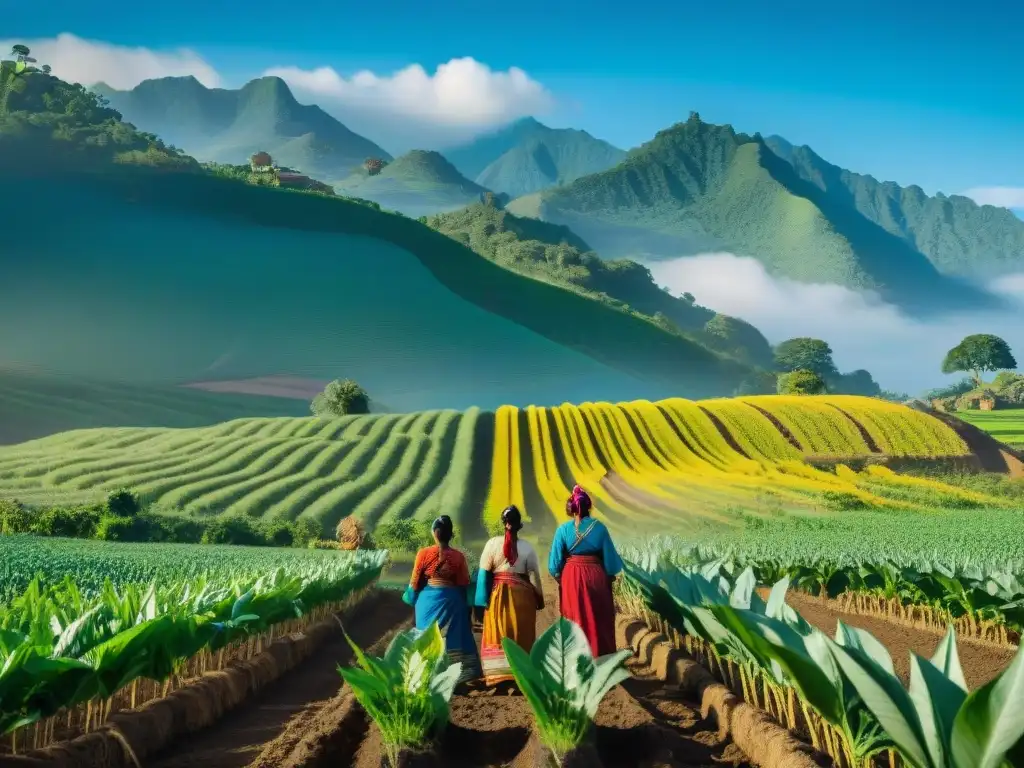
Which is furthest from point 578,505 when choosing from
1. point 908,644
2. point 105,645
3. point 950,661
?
point 950,661

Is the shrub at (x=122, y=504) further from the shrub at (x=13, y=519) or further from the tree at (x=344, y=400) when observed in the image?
the tree at (x=344, y=400)

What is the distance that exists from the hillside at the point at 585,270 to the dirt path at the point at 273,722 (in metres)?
106

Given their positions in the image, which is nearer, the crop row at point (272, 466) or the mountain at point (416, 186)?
the crop row at point (272, 466)

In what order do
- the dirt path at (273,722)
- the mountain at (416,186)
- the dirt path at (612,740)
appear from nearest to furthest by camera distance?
the dirt path at (612,740)
the dirt path at (273,722)
the mountain at (416,186)

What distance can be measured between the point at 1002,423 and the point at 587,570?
52.3 meters

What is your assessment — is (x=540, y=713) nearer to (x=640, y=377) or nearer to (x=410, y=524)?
(x=410, y=524)

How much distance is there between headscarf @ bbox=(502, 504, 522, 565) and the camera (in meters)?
7.77

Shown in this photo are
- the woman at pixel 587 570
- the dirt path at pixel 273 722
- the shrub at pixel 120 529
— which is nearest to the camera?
the dirt path at pixel 273 722

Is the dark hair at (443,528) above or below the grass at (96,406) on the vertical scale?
above

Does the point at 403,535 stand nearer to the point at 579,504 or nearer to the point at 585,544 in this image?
the point at 585,544

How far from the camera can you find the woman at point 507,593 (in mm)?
7863

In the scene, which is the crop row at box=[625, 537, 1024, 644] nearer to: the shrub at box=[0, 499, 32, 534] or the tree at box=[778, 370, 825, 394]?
the shrub at box=[0, 499, 32, 534]

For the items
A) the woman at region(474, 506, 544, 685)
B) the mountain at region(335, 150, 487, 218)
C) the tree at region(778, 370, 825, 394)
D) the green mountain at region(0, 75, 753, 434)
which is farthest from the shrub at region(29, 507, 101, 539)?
the mountain at region(335, 150, 487, 218)

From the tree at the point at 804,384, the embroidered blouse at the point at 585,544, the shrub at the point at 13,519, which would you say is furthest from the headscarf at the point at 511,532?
the tree at the point at 804,384
